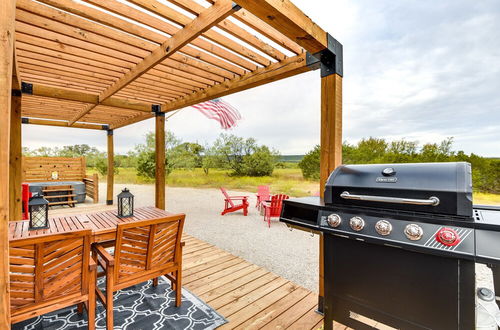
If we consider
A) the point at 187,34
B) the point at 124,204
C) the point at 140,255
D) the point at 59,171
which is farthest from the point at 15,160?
the point at 59,171

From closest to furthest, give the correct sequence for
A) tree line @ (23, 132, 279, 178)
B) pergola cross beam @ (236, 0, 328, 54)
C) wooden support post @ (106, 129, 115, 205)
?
pergola cross beam @ (236, 0, 328, 54) < wooden support post @ (106, 129, 115, 205) < tree line @ (23, 132, 279, 178)

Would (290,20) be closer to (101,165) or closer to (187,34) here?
(187,34)

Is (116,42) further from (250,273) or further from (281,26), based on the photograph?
(250,273)

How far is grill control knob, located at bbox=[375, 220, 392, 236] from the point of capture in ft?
4.18

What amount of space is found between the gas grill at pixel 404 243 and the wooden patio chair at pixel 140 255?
3.63 ft

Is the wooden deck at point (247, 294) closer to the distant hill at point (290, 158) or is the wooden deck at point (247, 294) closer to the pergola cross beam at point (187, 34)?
the pergola cross beam at point (187, 34)

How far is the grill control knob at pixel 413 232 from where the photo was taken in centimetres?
118

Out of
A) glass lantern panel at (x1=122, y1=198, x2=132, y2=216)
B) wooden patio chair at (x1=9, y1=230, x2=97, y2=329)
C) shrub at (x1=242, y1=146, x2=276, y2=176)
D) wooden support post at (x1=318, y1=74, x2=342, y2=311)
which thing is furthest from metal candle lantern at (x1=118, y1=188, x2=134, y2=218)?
shrub at (x1=242, y1=146, x2=276, y2=176)

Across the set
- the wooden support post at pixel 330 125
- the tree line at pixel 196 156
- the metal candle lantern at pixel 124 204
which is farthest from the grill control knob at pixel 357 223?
the tree line at pixel 196 156

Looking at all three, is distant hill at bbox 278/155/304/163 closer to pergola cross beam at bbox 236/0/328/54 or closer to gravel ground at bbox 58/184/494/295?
gravel ground at bbox 58/184/494/295

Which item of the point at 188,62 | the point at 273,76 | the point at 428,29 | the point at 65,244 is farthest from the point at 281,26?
the point at 428,29

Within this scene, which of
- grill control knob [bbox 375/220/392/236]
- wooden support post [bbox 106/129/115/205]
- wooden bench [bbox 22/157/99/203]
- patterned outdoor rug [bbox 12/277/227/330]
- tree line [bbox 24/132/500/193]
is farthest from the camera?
tree line [bbox 24/132/500/193]

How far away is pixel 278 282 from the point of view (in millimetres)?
2600

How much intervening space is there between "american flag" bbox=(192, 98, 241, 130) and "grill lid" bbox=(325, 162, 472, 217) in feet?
14.5
